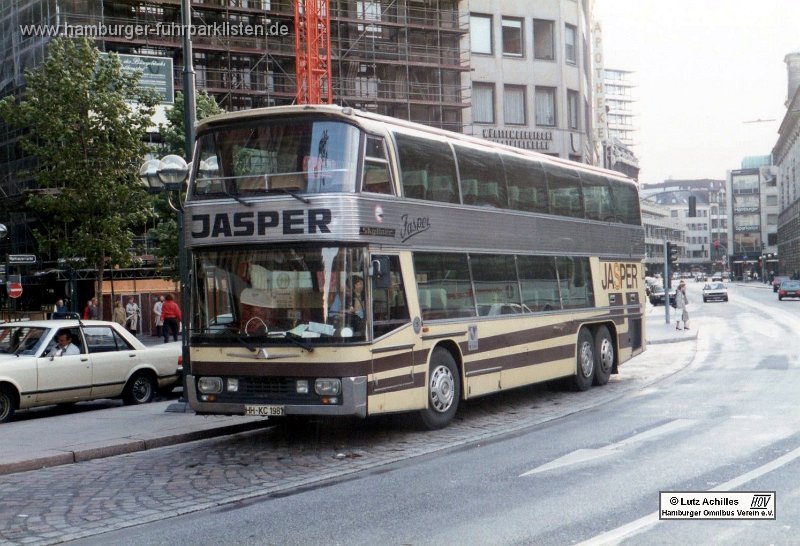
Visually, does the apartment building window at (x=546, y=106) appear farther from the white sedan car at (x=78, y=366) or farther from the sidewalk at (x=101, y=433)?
the sidewalk at (x=101, y=433)

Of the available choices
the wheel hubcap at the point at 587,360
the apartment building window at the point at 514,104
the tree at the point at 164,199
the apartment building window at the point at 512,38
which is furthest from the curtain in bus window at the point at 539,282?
the apartment building window at the point at 512,38

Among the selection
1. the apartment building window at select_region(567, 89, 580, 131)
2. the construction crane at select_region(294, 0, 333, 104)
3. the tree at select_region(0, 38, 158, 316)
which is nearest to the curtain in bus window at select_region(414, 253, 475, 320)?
the tree at select_region(0, 38, 158, 316)

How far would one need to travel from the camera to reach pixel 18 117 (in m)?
26.7

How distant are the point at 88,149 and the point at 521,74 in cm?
3311

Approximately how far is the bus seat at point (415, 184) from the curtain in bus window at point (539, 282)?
2.83 m

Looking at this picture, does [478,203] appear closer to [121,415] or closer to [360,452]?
[360,452]

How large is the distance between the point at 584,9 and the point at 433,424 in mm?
55646

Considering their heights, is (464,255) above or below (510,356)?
above

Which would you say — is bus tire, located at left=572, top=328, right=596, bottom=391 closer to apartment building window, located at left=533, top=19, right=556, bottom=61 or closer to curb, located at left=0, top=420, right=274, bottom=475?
curb, located at left=0, top=420, right=274, bottom=475

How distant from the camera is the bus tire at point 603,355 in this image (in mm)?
17625

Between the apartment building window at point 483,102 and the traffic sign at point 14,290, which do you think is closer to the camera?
the traffic sign at point 14,290

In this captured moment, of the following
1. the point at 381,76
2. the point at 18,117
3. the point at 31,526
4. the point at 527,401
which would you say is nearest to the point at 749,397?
the point at 527,401

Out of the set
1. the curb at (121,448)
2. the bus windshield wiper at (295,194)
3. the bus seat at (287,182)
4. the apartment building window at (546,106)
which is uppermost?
the apartment building window at (546,106)

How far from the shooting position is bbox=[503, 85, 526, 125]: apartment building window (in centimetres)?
5447
